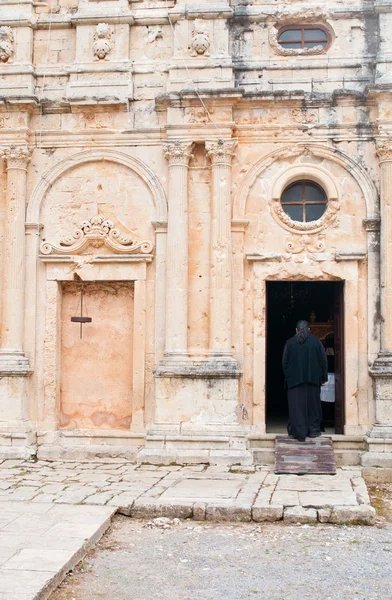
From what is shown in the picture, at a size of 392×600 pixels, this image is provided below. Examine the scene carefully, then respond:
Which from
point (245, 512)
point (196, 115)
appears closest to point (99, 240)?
point (196, 115)

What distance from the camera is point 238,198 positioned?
38.2ft

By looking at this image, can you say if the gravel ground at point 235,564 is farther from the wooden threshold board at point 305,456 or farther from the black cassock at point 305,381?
the black cassock at point 305,381

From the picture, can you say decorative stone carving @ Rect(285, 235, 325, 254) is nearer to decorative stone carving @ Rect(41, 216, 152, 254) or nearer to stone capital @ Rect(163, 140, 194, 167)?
stone capital @ Rect(163, 140, 194, 167)

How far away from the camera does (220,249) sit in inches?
448

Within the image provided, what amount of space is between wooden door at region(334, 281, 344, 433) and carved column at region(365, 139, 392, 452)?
0.66m

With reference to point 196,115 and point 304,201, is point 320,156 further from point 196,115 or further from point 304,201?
point 196,115

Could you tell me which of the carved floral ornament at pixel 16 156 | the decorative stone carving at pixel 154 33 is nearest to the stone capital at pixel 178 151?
the decorative stone carving at pixel 154 33

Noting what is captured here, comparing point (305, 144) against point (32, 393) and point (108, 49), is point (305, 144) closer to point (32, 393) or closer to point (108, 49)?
point (108, 49)

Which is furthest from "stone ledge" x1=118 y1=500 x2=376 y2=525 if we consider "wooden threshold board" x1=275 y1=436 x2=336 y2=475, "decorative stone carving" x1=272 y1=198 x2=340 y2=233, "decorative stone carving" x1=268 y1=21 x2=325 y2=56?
"decorative stone carving" x1=268 y1=21 x2=325 y2=56

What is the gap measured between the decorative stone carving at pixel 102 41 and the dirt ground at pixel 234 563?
7.49m

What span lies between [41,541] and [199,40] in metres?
8.14

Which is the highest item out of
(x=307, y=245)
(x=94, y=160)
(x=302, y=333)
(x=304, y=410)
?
(x=94, y=160)

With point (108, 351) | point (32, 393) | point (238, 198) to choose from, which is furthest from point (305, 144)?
point (32, 393)

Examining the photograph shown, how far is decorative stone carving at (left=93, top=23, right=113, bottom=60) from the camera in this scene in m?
11.9
